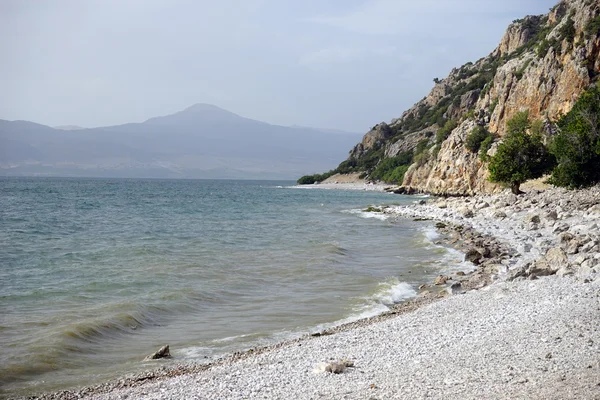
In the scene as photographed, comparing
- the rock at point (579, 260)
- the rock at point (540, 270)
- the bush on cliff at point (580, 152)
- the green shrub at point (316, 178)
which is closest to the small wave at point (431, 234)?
the bush on cliff at point (580, 152)

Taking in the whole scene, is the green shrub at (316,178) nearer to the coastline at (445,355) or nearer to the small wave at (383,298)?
the small wave at (383,298)

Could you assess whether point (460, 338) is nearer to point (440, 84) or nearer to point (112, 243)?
point (112, 243)

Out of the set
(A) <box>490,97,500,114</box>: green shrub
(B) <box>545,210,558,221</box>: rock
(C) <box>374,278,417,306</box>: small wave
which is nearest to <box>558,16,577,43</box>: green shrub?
(A) <box>490,97,500,114</box>: green shrub

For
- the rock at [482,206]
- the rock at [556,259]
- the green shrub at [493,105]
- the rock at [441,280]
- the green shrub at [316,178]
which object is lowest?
the rock at [441,280]

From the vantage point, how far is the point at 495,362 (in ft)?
26.2

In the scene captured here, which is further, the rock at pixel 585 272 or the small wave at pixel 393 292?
the small wave at pixel 393 292

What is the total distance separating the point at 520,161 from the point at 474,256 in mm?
30382

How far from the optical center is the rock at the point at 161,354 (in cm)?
1044

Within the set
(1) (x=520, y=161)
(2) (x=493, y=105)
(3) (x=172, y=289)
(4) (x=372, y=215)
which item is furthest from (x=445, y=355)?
(2) (x=493, y=105)

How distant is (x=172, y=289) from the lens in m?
16.7

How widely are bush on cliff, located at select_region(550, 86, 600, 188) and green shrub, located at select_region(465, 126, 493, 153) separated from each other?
32.7 metres

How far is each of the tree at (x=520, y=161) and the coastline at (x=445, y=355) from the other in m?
34.1

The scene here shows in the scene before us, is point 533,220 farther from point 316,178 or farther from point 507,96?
point 316,178

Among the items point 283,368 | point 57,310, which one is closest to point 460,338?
point 283,368
